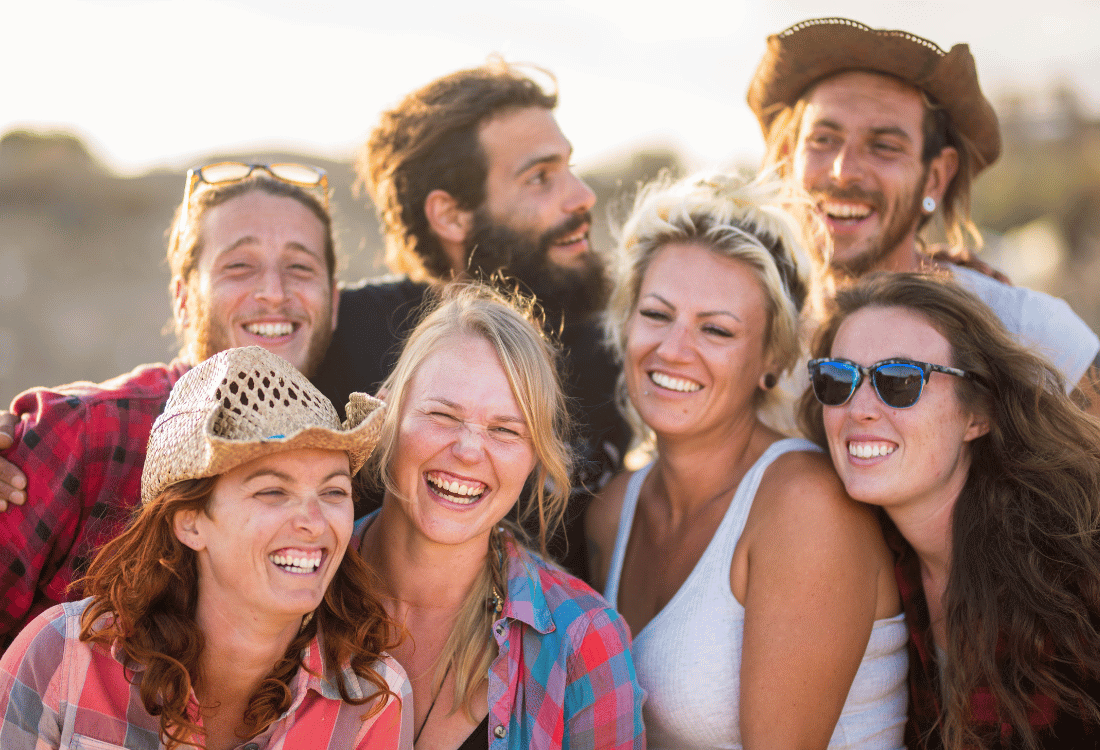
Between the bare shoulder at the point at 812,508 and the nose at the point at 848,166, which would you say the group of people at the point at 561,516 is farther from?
the nose at the point at 848,166

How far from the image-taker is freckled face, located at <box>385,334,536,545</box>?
2750 millimetres

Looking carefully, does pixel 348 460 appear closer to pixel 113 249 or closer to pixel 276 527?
pixel 276 527

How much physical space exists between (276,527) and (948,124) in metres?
4.29

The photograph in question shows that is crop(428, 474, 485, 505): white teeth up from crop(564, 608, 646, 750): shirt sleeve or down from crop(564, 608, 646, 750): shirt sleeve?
up

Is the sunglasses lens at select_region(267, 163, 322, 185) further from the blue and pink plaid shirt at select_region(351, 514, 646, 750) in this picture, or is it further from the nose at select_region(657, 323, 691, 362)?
the blue and pink plaid shirt at select_region(351, 514, 646, 750)


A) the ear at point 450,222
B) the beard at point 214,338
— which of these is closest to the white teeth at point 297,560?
the beard at point 214,338

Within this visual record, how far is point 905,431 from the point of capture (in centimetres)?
297

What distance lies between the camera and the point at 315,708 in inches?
98.0

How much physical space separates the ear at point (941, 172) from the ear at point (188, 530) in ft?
13.5

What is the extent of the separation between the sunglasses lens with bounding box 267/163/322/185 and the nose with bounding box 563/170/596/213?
5.34ft

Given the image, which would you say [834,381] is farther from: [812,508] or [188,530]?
[188,530]

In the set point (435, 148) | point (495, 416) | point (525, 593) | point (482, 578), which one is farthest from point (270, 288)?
point (435, 148)

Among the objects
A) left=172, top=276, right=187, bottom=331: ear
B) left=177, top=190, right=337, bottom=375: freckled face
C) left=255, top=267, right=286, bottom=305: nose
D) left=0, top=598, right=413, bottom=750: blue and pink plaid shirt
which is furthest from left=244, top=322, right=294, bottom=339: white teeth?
left=0, top=598, right=413, bottom=750: blue and pink plaid shirt

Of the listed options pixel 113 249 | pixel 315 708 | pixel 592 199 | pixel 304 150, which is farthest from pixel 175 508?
pixel 304 150
